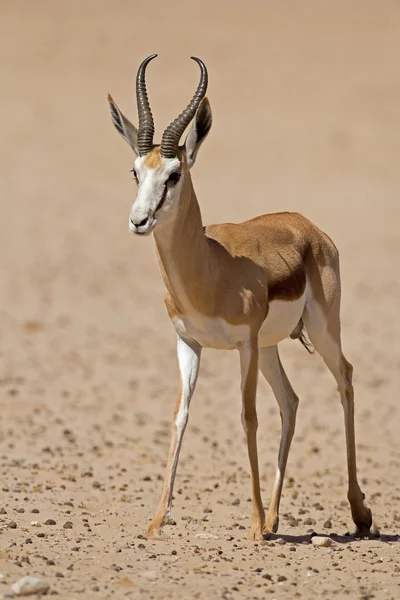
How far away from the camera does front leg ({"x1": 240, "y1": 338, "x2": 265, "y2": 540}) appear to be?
831 centimetres

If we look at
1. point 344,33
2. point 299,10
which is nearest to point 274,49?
point 344,33

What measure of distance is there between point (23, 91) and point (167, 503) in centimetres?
3384

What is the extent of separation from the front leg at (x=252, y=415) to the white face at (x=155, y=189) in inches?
47.1

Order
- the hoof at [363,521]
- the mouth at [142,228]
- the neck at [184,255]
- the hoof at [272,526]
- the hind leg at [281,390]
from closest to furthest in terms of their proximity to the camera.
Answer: the mouth at [142,228]
the neck at [184,255]
the hoof at [272,526]
the hoof at [363,521]
the hind leg at [281,390]

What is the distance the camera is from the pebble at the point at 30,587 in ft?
20.8

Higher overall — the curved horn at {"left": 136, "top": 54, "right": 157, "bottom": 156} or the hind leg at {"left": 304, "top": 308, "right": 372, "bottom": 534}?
the curved horn at {"left": 136, "top": 54, "right": 157, "bottom": 156}

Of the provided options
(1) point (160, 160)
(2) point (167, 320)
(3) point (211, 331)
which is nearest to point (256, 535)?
(3) point (211, 331)

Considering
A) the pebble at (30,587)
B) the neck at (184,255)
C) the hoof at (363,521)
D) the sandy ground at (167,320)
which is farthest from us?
the hoof at (363,521)

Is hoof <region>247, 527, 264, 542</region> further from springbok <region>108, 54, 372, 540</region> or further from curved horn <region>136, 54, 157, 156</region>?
curved horn <region>136, 54, 157, 156</region>

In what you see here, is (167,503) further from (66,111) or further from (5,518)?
(66,111)

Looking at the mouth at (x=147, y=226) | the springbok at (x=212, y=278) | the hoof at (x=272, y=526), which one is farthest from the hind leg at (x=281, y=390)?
the mouth at (x=147, y=226)

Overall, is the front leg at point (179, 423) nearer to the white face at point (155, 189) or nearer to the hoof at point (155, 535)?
the hoof at point (155, 535)

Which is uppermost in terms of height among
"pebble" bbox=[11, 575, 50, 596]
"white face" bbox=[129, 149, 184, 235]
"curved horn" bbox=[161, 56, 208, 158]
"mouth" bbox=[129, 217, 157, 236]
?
"curved horn" bbox=[161, 56, 208, 158]

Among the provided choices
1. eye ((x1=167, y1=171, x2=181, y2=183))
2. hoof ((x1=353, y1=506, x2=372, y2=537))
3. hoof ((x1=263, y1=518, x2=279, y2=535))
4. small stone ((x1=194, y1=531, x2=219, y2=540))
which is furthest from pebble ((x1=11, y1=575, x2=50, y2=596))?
hoof ((x1=353, y1=506, x2=372, y2=537))
